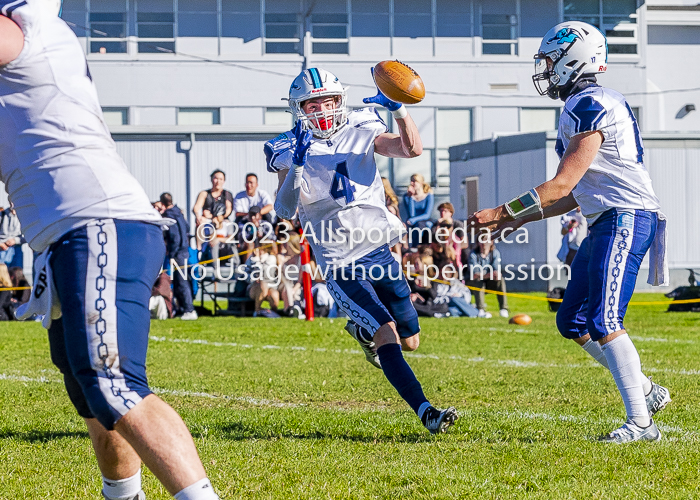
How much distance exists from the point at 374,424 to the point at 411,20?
25510 mm

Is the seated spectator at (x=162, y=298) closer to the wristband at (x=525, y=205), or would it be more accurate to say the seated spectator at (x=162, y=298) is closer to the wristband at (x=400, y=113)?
the wristband at (x=400, y=113)

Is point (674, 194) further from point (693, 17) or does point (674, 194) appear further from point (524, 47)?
point (693, 17)

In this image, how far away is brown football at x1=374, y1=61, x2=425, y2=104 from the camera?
531 centimetres

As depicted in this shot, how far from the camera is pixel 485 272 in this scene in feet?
46.8

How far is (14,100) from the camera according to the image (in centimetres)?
281

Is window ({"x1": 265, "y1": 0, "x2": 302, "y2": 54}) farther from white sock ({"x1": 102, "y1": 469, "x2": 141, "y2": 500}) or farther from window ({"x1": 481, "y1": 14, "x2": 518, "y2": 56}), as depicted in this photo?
white sock ({"x1": 102, "y1": 469, "x2": 141, "y2": 500})

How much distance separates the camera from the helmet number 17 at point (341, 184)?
562 centimetres

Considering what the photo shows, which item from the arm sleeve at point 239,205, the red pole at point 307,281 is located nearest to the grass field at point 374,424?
the red pole at point 307,281

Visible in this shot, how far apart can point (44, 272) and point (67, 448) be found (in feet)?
6.91

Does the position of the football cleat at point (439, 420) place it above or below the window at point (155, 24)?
below

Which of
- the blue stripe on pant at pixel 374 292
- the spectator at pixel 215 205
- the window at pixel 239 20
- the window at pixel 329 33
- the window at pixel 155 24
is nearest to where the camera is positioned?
the blue stripe on pant at pixel 374 292

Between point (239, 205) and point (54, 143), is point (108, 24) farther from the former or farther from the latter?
point (54, 143)

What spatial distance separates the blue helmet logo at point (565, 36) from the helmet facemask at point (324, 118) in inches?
48.8

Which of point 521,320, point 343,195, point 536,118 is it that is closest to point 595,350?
point 343,195
